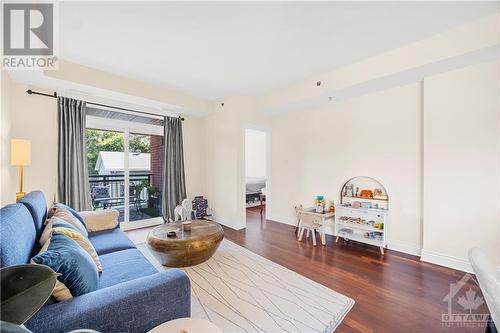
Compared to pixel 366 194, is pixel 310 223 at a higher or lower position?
lower

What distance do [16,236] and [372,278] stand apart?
3.05 meters

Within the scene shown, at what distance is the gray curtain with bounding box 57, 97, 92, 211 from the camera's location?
3.23 m

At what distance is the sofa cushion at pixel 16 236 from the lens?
979 mm

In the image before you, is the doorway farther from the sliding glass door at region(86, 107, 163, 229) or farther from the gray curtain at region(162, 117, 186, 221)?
the sliding glass door at region(86, 107, 163, 229)


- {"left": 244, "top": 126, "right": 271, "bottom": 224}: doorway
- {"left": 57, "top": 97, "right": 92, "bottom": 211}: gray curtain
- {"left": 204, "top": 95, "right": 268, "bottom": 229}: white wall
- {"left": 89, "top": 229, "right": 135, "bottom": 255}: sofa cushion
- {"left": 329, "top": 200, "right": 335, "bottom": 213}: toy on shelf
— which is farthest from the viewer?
{"left": 244, "top": 126, "right": 271, "bottom": 224}: doorway

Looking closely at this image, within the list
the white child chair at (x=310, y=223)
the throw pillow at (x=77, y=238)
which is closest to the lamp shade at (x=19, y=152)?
the throw pillow at (x=77, y=238)

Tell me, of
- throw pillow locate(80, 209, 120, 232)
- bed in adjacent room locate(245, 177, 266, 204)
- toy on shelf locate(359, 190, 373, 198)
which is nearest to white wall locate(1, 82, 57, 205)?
throw pillow locate(80, 209, 120, 232)

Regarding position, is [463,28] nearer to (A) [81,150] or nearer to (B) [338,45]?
→ (B) [338,45]

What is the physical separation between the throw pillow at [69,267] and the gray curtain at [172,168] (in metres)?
3.19

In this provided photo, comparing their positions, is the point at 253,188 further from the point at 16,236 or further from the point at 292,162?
the point at 16,236

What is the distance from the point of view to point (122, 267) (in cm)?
172

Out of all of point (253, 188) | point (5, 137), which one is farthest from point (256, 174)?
point (5, 137)

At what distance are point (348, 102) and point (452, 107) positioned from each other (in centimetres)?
135

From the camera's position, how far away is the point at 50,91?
3223mm
